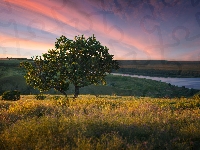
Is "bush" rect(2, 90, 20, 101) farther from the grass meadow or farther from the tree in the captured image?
the grass meadow

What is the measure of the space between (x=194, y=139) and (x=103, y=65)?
24427mm

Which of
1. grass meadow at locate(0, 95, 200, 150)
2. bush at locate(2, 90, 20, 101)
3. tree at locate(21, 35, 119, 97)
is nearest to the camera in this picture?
grass meadow at locate(0, 95, 200, 150)

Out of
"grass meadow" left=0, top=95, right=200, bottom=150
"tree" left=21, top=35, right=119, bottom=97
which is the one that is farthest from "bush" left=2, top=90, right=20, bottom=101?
"grass meadow" left=0, top=95, right=200, bottom=150

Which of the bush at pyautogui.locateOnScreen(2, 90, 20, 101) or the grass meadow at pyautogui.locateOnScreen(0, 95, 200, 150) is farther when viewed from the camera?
the bush at pyautogui.locateOnScreen(2, 90, 20, 101)

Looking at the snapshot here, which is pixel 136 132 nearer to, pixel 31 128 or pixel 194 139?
pixel 194 139

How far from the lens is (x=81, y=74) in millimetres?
30859

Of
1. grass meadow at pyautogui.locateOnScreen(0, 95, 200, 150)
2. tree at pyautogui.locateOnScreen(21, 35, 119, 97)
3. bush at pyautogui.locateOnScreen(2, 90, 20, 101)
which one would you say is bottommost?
bush at pyautogui.locateOnScreen(2, 90, 20, 101)

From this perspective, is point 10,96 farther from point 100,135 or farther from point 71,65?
point 100,135

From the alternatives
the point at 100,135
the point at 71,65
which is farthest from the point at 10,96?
the point at 100,135

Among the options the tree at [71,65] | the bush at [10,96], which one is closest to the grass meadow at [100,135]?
the tree at [71,65]

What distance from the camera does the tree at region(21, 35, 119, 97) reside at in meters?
30.8

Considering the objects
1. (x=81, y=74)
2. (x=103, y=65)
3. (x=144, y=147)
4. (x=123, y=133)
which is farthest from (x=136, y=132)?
(x=103, y=65)

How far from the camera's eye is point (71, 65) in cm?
3023

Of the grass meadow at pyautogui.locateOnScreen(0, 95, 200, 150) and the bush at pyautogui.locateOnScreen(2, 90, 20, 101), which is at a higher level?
the grass meadow at pyautogui.locateOnScreen(0, 95, 200, 150)
